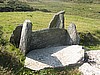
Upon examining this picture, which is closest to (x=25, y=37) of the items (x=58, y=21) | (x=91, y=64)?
(x=91, y=64)

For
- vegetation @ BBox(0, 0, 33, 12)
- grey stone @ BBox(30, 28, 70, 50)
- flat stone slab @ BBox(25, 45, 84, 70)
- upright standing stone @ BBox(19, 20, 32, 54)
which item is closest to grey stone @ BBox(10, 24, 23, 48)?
upright standing stone @ BBox(19, 20, 32, 54)

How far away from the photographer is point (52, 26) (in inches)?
956

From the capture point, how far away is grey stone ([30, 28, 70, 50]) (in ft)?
68.7

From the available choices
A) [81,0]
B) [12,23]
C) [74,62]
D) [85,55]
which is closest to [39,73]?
[74,62]

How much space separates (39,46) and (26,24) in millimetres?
2728

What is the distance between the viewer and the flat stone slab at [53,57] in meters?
18.4

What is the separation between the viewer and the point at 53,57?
20.0 meters

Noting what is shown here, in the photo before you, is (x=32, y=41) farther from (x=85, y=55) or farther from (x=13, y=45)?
(x=85, y=55)

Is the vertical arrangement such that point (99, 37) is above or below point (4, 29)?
below

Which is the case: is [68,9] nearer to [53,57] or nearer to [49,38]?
[49,38]

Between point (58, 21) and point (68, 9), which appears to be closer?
point (58, 21)

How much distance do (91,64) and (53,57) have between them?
2.74 metres

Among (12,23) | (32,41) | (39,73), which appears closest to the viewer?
(39,73)

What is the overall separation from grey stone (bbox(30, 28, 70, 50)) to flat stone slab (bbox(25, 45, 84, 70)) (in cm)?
54
